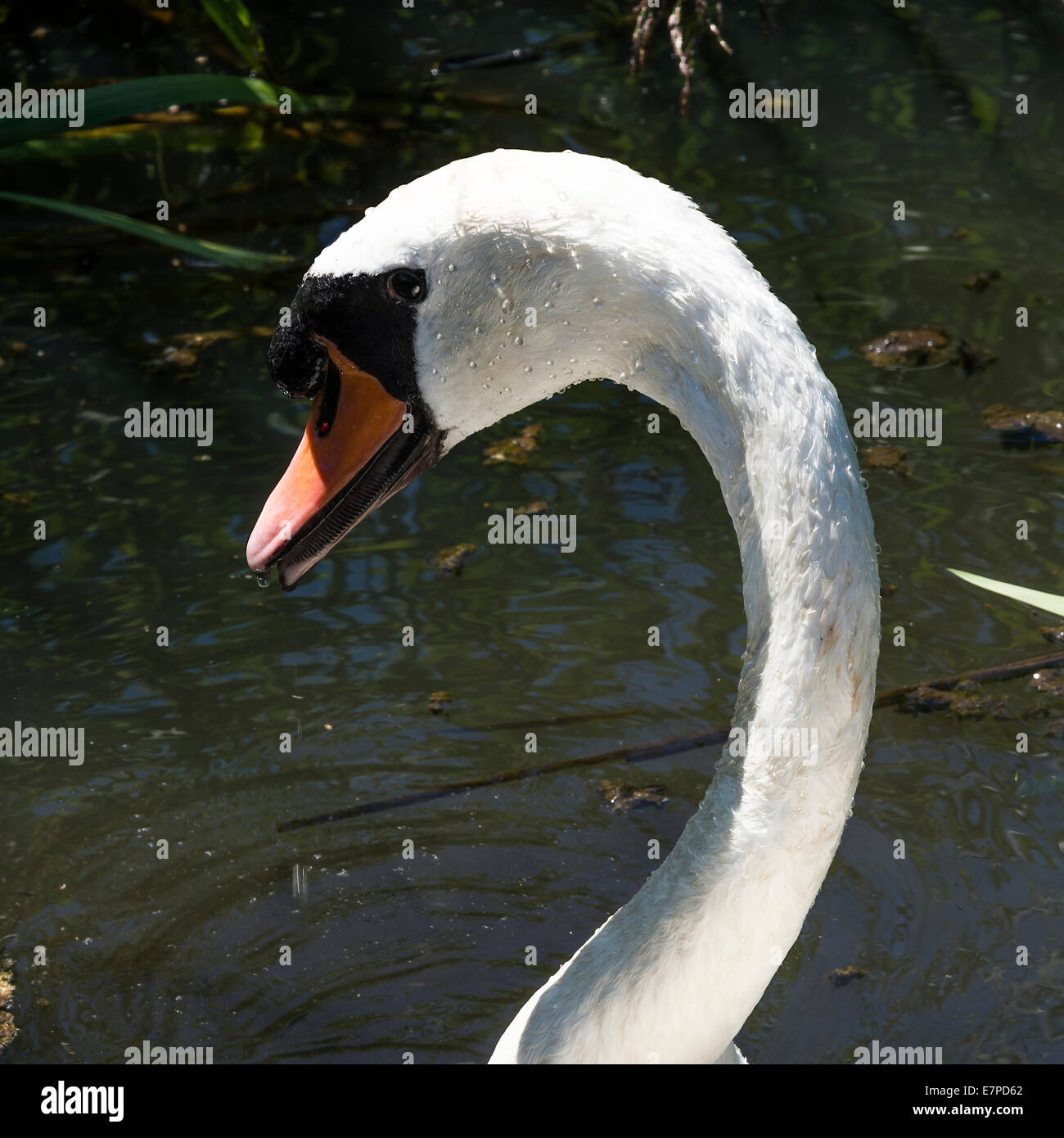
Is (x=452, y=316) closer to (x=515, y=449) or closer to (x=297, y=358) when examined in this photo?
(x=297, y=358)

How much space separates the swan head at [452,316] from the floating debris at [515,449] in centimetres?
298

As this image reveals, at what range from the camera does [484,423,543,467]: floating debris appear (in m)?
5.96

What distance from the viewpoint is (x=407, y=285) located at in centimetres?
265

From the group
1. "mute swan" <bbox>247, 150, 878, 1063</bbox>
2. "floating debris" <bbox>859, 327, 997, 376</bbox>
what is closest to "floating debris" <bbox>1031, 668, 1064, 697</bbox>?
"floating debris" <bbox>859, 327, 997, 376</bbox>

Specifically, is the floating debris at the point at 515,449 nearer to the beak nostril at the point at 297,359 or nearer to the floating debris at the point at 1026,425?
the floating debris at the point at 1026,425

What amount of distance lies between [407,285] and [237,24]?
18.4 feet

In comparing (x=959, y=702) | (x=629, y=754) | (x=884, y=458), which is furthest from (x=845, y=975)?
(x=884, y=458)

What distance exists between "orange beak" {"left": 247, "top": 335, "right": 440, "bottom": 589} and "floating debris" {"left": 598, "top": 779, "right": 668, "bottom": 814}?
1822mm

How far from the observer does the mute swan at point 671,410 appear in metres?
2.36

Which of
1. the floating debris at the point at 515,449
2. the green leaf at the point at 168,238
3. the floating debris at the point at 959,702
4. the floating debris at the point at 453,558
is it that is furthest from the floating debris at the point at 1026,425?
the green leaf at the point at 168,238

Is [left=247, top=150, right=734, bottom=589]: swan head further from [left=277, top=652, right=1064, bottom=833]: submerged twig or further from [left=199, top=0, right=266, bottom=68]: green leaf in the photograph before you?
[left=199, top=0, right=266, bottom=68]: green leaf

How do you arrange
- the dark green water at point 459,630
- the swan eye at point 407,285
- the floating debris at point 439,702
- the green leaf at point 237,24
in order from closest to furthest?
the swan eye at point 407,285
the dark green water at point 459,630
the floating debris at point 439,702
the green leaf at point 237,24

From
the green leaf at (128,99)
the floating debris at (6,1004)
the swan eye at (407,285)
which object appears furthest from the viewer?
the green leaf at (128,99)
